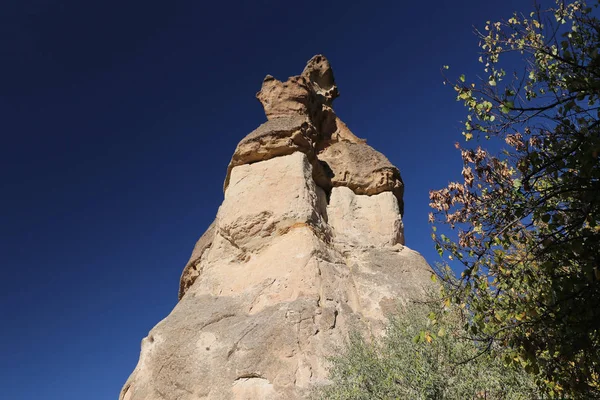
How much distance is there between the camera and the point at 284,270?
45.5 feet

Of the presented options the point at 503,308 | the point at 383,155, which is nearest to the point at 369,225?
the point at 383,155

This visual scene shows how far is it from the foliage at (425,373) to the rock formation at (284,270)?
5.99ft

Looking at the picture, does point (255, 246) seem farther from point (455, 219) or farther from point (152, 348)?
point (455, 219)

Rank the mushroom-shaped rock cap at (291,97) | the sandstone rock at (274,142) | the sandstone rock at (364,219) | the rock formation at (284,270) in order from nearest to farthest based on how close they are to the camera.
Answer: the rock formation at (284,270)
the sandstone rock at (364,219)
the sandstone rock at (274,142)
the mushroom-shaped rock cap at (291,97)

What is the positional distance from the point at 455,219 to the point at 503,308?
4.82 ft

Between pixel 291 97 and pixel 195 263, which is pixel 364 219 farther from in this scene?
pixel 195 263

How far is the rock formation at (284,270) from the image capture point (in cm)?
1152

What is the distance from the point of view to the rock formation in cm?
1152

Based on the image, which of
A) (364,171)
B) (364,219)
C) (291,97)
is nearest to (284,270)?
(364,219)

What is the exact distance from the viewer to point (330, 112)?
2389 centimetres

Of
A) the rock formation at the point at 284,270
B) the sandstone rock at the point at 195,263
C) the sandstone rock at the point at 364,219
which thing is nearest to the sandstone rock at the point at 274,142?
the rock formation at the point at 284,270

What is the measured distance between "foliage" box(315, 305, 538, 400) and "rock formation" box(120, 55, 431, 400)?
183cm

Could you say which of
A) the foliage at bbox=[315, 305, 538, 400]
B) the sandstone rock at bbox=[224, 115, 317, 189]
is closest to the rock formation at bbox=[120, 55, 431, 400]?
the sandstone rock at bbox=[224, 115, 317, 189]

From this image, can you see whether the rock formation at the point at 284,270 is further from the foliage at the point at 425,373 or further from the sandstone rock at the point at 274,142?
the foliage at the point at 425,373
